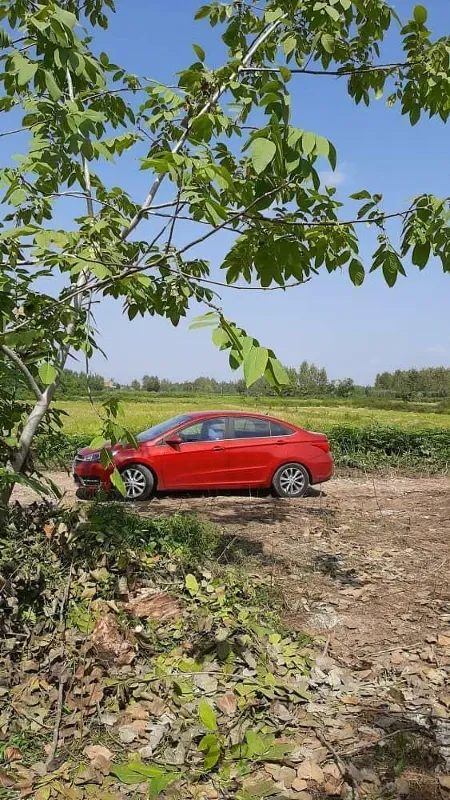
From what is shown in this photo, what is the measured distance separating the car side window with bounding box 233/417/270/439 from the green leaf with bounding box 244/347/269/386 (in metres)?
8.63

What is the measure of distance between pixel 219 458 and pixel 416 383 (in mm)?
76819

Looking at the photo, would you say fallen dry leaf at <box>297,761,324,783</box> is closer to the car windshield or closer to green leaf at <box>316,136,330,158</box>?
green leaf at <box>316,136,330,158</box>

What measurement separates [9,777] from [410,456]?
13.9m

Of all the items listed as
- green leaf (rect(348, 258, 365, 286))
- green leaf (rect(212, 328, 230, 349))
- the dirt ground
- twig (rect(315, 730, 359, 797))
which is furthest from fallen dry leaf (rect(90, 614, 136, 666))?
green leaf (rect(348, 258, 365, 286))

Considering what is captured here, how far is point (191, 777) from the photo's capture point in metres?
2.96

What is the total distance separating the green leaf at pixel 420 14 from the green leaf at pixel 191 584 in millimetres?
4182

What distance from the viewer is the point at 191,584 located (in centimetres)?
461

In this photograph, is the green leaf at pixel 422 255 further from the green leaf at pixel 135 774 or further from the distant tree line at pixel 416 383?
the distant tree line at pixel 416 383

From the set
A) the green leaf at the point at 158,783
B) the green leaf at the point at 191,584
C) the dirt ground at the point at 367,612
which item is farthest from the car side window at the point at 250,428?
the green leaf at the point at 158,783

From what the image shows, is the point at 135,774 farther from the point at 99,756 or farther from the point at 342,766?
the point at 342,766

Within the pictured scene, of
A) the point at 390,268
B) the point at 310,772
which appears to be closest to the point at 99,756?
the point at 310,772

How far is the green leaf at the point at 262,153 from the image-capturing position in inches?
86.9

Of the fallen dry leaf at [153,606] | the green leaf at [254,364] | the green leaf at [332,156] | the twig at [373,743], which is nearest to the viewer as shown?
the green leaf at [254,364]

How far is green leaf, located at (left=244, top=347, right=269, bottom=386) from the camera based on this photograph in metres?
2.03
